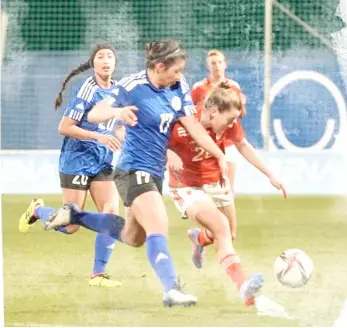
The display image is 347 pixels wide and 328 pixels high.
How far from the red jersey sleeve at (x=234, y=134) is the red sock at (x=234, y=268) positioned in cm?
33

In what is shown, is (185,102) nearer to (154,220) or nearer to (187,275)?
(154,220)

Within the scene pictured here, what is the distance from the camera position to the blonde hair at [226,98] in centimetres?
386

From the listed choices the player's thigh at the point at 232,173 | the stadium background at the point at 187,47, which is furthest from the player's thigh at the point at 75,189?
the player's thigh at the point at 232,173

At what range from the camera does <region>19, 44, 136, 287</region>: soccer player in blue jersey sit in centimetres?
390

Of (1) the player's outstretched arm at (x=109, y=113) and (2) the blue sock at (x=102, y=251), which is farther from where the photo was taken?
(2) the blue sock at (x=102, y=251)

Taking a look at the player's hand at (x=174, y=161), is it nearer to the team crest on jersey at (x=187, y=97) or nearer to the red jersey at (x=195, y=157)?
the red jersey at (x=195, y=157)

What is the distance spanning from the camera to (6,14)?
397 centimetres

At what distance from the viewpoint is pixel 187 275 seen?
3936mm

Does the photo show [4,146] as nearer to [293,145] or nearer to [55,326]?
[55,326]

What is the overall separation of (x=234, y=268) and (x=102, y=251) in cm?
40

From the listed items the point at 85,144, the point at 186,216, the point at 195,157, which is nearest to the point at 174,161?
the point at 195,157

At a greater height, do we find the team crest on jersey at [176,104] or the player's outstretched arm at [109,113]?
the team crest on jersey at [176,104]

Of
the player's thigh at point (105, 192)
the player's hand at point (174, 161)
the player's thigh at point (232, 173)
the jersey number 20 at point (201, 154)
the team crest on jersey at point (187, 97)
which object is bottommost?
the player's thigh at point (105, 192)

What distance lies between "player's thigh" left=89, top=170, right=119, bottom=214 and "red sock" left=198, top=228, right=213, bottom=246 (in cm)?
25
